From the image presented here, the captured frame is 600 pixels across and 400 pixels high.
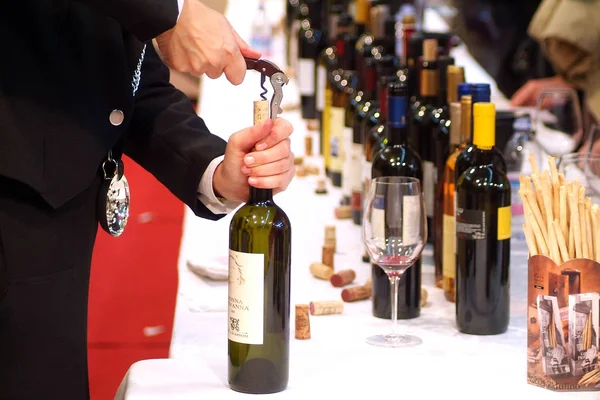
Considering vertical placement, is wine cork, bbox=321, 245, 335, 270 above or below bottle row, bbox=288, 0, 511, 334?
below

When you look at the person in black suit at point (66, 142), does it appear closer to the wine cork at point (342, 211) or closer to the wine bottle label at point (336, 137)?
the wine cork at point (342, 211)

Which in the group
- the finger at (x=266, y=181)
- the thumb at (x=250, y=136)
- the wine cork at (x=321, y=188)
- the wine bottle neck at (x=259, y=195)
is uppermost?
the thumb at (x=250, y=136)

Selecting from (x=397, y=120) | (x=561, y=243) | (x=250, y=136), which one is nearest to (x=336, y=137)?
(x=397, y=120)

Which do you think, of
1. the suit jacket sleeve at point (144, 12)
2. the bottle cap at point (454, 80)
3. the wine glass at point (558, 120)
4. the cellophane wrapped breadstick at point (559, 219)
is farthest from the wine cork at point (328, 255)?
the wine glass at point (558, 120)

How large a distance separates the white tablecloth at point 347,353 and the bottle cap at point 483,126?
314mm

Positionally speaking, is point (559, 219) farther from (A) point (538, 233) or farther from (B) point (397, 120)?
(B) point (397, 120)

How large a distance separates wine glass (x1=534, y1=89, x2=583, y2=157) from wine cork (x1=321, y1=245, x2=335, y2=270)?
1.00 m

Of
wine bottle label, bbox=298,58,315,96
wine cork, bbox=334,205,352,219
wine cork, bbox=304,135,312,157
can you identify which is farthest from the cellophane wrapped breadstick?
wine bottle label, bbox=298,58,315,96

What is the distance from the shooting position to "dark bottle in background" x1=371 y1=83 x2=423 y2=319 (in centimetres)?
171

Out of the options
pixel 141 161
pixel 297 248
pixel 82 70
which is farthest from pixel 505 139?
pixel 82 70

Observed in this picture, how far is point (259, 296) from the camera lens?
4.29ft

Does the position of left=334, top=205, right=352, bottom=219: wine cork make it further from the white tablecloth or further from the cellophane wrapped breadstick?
the cellophane wrapped breadstick

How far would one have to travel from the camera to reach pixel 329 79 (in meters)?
2.87

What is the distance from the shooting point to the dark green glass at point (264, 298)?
1.31 meters
